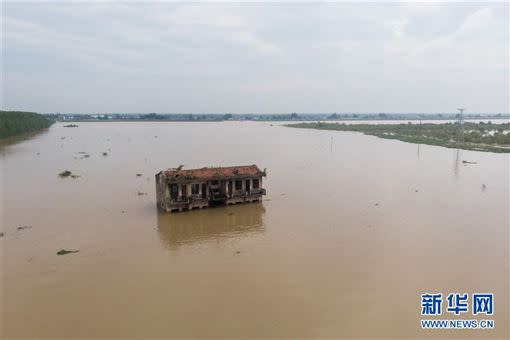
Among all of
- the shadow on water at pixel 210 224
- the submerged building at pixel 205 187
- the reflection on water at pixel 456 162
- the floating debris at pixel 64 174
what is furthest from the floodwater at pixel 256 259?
the reflection on water at pixel 456 162

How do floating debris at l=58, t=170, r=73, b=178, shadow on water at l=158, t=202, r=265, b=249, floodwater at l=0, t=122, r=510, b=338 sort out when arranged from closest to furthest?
floodwater at l=0, t=122, r=510, b=338 → shadow on water at l=158, t=202, r=265, b=249 → floating debris at l=58, t=170, r=73, b=178

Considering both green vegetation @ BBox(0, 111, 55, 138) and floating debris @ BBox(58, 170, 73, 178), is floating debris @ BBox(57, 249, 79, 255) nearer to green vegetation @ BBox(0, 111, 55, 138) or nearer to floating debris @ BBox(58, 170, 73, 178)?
floating debris @ BBox(58, 170, 73, 178)

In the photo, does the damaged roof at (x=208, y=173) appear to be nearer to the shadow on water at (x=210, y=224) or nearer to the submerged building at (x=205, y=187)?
the submerged building at (x=205, y=187)

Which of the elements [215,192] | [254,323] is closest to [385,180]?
[215,192]

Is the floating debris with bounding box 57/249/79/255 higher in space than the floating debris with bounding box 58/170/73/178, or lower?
lower

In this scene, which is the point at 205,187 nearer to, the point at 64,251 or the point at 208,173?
the point at 208,173

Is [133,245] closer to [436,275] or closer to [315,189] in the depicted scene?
[436,275]

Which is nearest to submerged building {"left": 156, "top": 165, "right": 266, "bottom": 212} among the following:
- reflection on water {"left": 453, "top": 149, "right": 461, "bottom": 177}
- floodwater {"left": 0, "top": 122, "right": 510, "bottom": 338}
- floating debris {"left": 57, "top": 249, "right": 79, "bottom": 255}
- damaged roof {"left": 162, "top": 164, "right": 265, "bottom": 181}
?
damaged roof {"left": 162, "top": 164, "right": 265, "bottom": 181}

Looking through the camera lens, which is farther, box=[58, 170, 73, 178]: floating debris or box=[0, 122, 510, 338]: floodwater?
box=[58, 170, 73, 178]: floating debris

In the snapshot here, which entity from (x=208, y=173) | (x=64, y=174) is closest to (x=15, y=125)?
(x=64, y=174)
